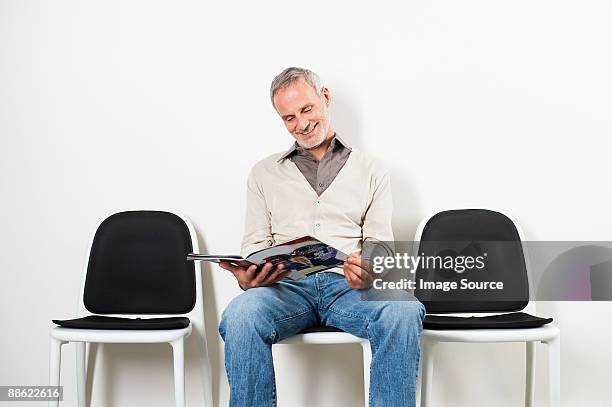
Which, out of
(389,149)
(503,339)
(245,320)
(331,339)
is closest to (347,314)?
(331,339)

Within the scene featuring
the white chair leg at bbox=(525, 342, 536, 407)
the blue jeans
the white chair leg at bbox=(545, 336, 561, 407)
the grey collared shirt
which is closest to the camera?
the blue jeans

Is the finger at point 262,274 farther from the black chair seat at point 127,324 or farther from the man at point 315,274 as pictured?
the black chair seat at point 127,324

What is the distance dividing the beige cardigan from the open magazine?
269mm

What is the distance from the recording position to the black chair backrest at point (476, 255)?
2.34 m

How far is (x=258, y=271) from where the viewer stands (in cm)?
193

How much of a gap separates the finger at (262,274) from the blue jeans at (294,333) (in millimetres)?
24

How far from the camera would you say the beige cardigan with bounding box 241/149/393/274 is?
2.17 metres

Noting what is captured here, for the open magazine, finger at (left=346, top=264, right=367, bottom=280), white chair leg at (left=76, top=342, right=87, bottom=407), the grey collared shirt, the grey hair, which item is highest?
the grey hair

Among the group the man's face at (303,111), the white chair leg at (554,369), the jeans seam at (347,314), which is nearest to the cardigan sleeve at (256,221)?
the man's face at (303,111)

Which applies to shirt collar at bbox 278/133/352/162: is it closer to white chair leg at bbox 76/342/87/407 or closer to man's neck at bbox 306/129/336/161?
man's neck at bbox 306/129/336/161

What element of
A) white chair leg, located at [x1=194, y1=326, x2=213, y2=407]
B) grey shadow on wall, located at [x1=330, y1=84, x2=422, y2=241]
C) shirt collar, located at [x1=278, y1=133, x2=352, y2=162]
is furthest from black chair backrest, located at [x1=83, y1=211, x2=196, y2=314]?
grey shadow on wall, located at [x1=330, y1=84, x2=422, y2=241]

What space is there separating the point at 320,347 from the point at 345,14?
1.18m

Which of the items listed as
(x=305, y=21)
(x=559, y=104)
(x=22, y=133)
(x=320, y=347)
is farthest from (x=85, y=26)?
(x=559, y=104)

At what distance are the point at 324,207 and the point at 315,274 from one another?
224 mm
